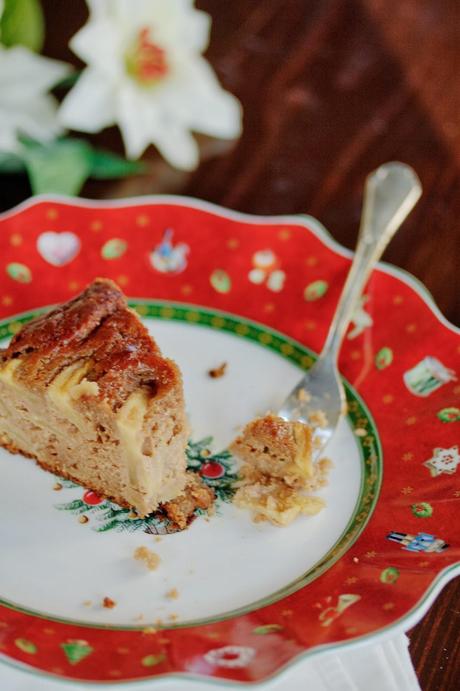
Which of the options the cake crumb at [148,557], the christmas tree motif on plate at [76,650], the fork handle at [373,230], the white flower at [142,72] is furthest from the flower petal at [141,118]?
the christmas tree motif on plate at [76,650]

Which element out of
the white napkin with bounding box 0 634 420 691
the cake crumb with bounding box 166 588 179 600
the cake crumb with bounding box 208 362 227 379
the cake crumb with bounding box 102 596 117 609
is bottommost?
the cake crumb with bounding box 102 596 117 609

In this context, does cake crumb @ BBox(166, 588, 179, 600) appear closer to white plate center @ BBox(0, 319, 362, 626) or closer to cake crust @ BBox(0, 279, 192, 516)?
white plate center @ BBox(0, 319, 362, 626)

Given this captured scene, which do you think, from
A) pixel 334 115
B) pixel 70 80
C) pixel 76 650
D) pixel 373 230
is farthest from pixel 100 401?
pixel 334 115

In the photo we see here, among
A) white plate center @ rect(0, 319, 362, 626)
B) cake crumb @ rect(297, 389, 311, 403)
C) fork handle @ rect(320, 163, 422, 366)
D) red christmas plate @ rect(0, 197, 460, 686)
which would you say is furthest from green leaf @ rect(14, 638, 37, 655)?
fork handle @ rect(320, 163, 422, 366)

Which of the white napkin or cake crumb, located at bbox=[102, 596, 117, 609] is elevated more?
the white napkin

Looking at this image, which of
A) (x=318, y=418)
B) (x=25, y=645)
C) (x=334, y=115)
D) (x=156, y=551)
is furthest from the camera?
(x=334, y=115)

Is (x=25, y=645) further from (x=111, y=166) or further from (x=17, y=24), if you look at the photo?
(x=111, y=166)

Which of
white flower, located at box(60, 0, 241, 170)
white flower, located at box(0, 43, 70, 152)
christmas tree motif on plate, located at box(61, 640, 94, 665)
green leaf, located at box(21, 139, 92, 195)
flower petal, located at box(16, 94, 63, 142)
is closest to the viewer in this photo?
christmas tree motif on plate, located at box(61, 640, 94, 665)
